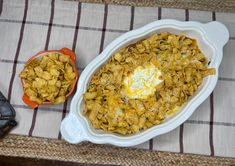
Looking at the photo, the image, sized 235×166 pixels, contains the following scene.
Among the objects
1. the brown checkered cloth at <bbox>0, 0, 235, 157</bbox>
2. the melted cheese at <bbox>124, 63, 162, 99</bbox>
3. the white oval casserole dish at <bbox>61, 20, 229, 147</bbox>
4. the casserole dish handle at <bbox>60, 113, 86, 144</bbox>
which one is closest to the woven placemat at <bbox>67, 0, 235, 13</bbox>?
the brown checkered cloth at <bbox>0, 0, 235, 157</bbox>

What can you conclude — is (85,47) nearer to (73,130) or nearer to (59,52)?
(59,52)

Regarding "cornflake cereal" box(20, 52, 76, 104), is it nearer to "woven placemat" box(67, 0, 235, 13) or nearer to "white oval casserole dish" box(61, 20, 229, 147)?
"white oval casserole dish" box(61, 20, 229, 147)

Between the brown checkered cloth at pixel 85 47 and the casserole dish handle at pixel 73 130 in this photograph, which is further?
the brown checkered cloth at pixel 85 47

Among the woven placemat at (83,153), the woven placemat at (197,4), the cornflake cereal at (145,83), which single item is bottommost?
the woven placemat at (83,153)

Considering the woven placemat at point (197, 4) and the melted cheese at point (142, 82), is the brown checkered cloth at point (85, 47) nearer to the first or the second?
the woven placemat at point (197, 4)

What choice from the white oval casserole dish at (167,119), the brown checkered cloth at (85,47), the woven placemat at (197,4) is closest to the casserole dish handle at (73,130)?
the white oval casserole dish at (167,119)

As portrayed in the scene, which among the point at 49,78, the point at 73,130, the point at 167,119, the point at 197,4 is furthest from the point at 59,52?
the point at 197,4

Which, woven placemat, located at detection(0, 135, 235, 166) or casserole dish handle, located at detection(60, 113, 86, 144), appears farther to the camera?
woven placemat, located at detection(0, 135, 235, 166)
